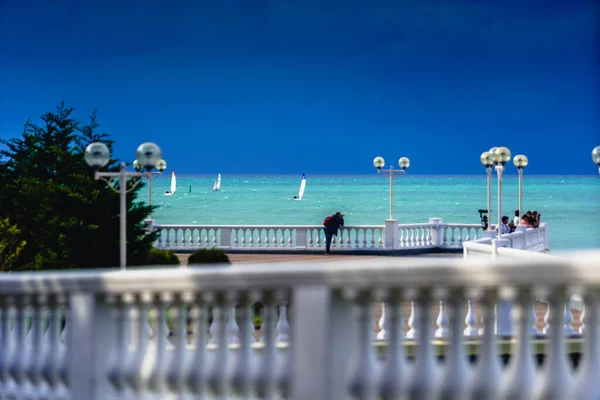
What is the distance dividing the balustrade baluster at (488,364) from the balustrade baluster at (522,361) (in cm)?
6

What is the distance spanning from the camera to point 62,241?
1529 cm

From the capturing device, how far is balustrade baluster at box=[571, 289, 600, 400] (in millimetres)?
3439

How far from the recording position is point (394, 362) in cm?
378

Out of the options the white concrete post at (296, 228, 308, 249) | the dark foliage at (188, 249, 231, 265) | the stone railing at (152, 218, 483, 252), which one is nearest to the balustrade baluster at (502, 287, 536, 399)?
the dark foliage at (188, 249, 231, 265)

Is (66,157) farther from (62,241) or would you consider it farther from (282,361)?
(282,361)

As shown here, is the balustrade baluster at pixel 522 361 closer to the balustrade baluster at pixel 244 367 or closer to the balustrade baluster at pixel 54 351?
the balustrade baluster at pixel 244 367

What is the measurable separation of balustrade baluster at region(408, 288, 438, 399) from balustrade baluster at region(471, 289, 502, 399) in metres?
0.20

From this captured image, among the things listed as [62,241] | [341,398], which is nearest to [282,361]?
[341,398]

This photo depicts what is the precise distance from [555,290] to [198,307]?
1.83 m

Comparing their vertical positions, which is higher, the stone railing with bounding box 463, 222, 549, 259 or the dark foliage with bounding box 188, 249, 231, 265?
the stone railing with bounding box 463, 222, 549, 259

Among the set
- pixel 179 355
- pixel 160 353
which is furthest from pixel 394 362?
pixel 160 353

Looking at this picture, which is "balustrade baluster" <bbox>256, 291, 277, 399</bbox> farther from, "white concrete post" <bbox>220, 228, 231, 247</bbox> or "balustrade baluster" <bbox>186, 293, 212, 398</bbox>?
"white concrete post" <bbox>220, 228, 231, 247</bbox>

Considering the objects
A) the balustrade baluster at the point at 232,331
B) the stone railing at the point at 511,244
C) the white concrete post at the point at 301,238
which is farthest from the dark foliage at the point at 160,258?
the balustrade baluster at the point at 232,331

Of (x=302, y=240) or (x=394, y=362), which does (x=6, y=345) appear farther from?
(x=302, y=240)
